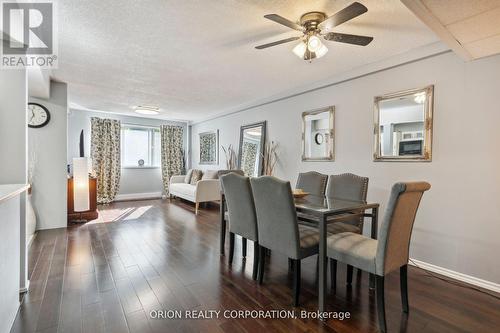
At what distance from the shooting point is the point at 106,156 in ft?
20.5

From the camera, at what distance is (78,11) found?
6.40 feet

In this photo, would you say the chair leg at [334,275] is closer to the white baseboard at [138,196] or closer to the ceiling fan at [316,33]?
the ceiling fan at [316,33]

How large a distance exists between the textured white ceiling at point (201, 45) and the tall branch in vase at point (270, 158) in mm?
968

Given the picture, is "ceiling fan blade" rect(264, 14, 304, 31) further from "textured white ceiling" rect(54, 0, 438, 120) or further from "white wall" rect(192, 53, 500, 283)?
"white wall" rect(192, 53, 500, 283)

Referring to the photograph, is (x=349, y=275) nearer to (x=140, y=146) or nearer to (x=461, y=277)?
(x=461, y=277)

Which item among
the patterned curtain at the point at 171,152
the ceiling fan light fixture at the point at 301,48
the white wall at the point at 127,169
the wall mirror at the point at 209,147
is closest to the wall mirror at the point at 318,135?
the ceiling fan light fixture at the point at 301,48

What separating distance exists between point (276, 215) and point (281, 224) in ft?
0.26

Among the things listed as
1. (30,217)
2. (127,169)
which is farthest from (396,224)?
(127,169)

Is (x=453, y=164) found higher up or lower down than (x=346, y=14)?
lower down

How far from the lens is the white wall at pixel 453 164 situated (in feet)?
7.27

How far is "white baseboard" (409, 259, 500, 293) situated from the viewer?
219 centimetres

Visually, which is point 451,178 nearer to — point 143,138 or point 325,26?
point 325,26

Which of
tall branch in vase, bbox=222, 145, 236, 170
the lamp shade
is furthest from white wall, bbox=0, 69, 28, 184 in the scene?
tall branch in vase, bbox=222, 145, 236, 170

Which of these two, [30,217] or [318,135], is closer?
[30,217]
